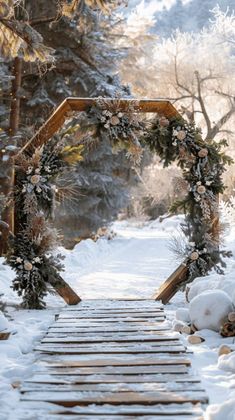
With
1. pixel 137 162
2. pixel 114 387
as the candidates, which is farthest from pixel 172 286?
pixel 114 387

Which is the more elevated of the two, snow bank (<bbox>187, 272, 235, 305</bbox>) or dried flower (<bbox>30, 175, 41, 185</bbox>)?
dried flower (<bbox>30, 175, 41, 185</bbox>)

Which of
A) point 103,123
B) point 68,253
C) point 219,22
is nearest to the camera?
point 103,123

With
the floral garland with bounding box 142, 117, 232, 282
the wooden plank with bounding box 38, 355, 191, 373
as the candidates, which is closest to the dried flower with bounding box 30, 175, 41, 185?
the floral garland with bounding box 142, 117, 232, 282

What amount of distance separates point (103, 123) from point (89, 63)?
20.9ft

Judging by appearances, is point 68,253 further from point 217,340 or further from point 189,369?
point 189,369

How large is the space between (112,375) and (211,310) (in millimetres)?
1725

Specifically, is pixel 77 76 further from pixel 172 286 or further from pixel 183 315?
pixel 183 315

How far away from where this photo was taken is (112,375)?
346 cm

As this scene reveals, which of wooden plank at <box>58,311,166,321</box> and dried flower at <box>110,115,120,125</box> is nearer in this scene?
wooden plank at <box>58,311,166,321</box>

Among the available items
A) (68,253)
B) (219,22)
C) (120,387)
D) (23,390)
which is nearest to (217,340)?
(120,387)

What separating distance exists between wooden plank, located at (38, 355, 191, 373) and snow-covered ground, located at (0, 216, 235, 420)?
0.16m

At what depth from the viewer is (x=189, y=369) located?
3.60m

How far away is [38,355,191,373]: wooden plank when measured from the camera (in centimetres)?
369

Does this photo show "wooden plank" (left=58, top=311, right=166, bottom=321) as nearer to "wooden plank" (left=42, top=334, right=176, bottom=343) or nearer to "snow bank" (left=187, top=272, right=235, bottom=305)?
"snow bank" (left=187, top=272, right=235, bottom=305)
